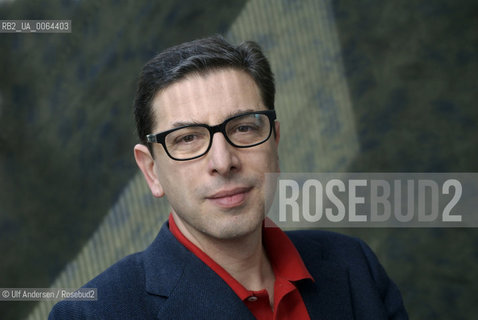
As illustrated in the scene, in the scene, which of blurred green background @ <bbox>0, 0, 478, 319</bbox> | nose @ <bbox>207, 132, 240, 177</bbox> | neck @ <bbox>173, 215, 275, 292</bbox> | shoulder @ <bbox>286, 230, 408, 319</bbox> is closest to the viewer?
nose @ <bbox>207, 132, 240, 177</bbox>

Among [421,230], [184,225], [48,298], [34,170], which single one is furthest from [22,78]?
[421,230]

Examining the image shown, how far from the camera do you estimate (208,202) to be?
4.63 ft

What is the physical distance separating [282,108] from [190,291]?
1.55 meters

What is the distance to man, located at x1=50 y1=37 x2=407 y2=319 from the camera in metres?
1.39

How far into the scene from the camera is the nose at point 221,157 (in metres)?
1.37

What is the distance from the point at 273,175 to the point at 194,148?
0.22 metres

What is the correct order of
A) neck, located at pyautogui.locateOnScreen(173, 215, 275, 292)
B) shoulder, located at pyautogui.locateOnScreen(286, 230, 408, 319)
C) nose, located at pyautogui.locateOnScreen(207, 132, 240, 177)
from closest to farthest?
1. nose, located at pyautogui.locateOnScreen(207, 132, 240, 177)
2. neck, located at pyautogui.locateOnScreen(173, 215, 275, 292)
3. shoulder, located at pyautogui.locateOnScreen(286, 230, 408, 319)

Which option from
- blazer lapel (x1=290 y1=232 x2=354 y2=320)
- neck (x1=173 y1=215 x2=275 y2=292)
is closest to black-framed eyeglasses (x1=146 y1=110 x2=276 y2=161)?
neck (x1=173 y1=215 x2=275 y2=292)

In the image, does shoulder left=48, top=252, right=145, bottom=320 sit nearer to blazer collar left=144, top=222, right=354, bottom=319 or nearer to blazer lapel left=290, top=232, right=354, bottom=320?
blazer collar left=144, top=222, right=354, bottom=319

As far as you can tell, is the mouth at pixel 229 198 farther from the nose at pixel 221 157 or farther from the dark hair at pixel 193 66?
the dark hair at pixel 193 66

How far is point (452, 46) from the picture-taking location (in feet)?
9.35

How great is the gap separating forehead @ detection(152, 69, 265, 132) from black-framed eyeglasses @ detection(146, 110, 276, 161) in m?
0.02

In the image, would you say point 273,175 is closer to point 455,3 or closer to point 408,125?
point 408,125

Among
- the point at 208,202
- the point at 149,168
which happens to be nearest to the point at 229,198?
the point at 208,202
